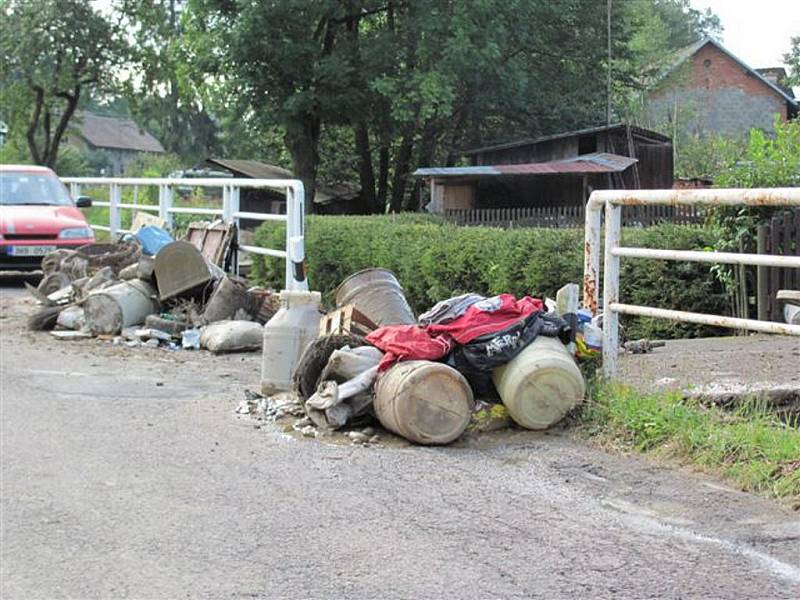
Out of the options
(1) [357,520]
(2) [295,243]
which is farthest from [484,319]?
(2) [295,243]

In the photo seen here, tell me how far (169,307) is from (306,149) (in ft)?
56.0

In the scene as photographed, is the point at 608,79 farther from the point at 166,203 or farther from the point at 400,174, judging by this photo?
the point at 166,203

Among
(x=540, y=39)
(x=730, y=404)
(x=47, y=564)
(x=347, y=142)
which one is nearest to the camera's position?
(x=47, y=564)

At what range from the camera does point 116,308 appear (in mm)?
11281

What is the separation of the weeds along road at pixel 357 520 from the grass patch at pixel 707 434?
16cm

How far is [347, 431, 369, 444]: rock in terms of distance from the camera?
6359mm

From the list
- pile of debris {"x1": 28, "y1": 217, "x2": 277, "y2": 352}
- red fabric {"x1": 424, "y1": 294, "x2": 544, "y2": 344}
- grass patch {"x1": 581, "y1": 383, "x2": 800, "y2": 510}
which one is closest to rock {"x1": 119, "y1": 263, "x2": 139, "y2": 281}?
pile of debris {"x1": 28, "y1": 217, "x2": 277, "y2": 352}

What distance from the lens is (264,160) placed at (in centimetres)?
4103

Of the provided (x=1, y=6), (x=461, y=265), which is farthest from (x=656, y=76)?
(x=461, y=265)

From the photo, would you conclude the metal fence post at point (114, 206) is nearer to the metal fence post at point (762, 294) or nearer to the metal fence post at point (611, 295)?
the metal fence post at point (762, 294)

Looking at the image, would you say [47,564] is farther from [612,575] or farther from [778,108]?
[778,108]

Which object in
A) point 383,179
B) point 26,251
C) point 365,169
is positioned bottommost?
point 26,251

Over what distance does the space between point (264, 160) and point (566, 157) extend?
1702cm

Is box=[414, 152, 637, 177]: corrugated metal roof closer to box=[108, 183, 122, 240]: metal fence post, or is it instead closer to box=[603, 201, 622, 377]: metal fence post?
box=[108, 183, 122, 240]: metal fence post
